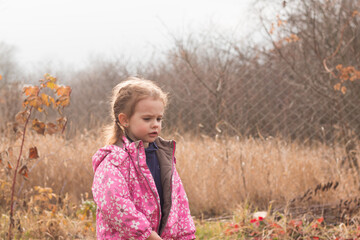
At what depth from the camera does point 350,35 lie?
7824 millimetres

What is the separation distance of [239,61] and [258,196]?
3652mm

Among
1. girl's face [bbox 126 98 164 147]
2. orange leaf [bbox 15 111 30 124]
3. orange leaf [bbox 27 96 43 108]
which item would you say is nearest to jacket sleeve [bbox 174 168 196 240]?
girl's face [bbox 126 98 164 147]

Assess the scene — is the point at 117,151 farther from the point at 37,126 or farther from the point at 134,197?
the point at 37,126

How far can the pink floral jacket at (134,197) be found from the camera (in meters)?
1.93

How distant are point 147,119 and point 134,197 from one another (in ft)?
1.18

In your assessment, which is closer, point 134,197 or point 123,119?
point 134,197

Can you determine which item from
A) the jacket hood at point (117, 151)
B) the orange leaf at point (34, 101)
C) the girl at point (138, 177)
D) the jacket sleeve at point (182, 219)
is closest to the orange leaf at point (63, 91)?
the orange leaf at point (34, 101)

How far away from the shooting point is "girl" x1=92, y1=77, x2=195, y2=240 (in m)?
1.94

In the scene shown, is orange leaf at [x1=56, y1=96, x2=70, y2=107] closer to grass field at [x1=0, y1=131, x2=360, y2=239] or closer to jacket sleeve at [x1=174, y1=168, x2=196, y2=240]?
grass field at [x1=0, y1=131, x2=360, y2=239]

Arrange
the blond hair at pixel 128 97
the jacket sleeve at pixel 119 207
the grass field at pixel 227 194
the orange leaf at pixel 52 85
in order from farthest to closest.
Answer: the grass field at pixel 227 194 < the orange leaf at pixel 52 85 < the blond hair at pixel 128 97 < the jacket sleeve at pixel 119 207

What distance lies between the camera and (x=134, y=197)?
6.64ft

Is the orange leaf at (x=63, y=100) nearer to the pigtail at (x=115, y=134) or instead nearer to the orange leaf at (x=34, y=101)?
the orange leaf at (x=34, y=101)

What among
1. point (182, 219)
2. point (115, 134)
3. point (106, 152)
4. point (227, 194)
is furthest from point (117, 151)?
point (227, 194)

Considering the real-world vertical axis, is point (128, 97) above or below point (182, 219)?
above
